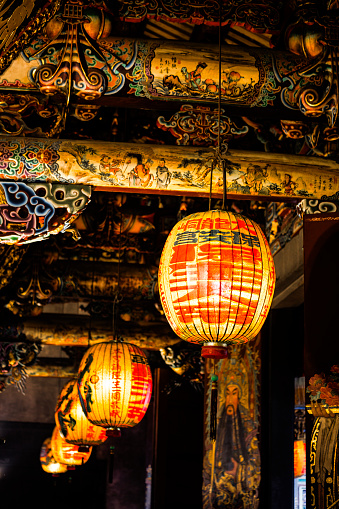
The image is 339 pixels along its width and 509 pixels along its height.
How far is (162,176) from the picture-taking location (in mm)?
4652

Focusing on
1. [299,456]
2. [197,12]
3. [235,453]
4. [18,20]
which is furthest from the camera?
[299,456]

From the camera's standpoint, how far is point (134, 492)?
15633 millimetres

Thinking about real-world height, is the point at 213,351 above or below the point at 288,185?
below

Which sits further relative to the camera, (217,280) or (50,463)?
(50,463)

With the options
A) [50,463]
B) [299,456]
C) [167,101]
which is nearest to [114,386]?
[167,101]

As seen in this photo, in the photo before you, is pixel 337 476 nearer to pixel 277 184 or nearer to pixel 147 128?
pixel 277 184

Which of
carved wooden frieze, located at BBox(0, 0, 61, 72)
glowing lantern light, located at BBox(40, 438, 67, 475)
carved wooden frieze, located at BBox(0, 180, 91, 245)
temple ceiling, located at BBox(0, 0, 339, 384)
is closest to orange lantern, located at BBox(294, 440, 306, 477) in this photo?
glowing lantern light, located at BBox(40, 438, 67, 475)

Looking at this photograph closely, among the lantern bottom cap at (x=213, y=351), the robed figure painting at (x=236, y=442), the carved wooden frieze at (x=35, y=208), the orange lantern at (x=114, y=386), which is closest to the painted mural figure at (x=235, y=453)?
the robed figure painting at (x=236, y=442)

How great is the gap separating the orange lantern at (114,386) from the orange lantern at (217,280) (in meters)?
2.34

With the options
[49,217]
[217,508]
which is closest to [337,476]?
[49,217]

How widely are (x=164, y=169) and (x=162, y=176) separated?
0.15ft

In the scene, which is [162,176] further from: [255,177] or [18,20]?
[18,20]

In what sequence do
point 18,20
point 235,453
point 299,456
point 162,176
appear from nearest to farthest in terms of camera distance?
point 18,20 < point 162,176 < point 235,453 < point 299,456

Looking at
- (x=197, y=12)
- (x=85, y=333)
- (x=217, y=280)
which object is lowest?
(x=217, y=280)
